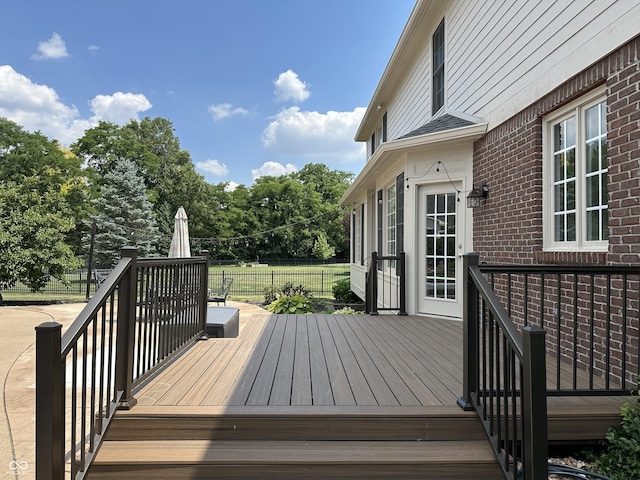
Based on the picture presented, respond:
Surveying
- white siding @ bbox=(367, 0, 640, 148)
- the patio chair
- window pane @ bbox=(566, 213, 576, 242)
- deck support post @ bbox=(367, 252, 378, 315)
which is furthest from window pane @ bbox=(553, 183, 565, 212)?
the patio chair

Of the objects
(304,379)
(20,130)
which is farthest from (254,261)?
(304,379)

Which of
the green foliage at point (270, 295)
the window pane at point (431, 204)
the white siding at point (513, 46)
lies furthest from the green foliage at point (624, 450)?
the green foliage at point (270, 295)

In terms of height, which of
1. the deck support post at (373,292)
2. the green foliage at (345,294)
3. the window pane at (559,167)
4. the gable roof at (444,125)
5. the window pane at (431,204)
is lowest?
the green foliage at (345,294)

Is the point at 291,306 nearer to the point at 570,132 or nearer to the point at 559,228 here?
the point at 559,228

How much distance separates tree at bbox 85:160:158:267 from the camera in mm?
21641

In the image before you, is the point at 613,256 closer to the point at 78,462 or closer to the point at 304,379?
the point at 304,379

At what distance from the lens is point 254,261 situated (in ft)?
133

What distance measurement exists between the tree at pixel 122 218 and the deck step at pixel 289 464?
69.4ft

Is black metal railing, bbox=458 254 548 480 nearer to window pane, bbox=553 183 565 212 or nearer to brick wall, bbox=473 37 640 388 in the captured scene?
brick wall, bbox=473 37 640 388

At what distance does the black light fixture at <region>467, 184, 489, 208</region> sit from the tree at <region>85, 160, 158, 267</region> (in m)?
20.0

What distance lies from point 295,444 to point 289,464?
0.52 feet

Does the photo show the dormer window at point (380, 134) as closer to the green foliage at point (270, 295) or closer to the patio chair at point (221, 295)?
the green foliage at point (270, 295)

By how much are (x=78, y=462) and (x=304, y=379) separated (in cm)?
147

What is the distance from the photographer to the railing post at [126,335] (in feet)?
7.87
